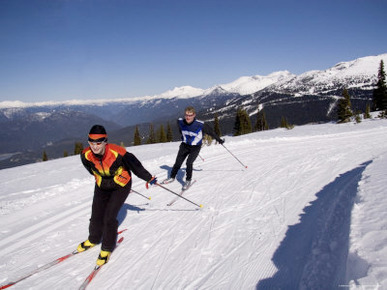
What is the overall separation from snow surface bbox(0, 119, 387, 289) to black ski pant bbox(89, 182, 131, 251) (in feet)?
1.15

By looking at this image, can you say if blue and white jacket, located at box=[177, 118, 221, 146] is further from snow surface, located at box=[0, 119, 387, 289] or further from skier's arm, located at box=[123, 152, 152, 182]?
skier's arm, located at box=[123, 152, 152, 182]

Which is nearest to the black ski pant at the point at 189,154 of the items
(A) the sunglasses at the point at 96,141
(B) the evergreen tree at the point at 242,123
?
(A) the sunglasses at the point at 96,141

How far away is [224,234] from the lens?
4418 millimetres

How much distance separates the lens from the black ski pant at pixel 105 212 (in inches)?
158

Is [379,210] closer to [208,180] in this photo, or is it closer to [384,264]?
[384,264]

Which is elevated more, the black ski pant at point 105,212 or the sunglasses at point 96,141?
the sunglasses at point 96,141

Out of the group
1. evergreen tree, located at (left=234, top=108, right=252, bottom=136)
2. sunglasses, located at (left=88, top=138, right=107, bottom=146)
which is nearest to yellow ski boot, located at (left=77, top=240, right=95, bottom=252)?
sunglasses, located at (left=88, top=138, right=107, bottom=146)

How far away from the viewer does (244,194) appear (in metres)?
6.33

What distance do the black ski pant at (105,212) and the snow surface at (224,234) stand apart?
35 cm

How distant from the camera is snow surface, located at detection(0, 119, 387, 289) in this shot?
3156 millimetres

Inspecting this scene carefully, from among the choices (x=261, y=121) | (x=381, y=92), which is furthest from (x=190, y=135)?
(x=261, y=121)

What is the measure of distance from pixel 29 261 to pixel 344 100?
43029 mm

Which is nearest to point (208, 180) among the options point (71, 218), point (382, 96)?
point (71, 218)

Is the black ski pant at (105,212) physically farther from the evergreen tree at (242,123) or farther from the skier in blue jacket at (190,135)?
the evergreen tree at (242,123)
